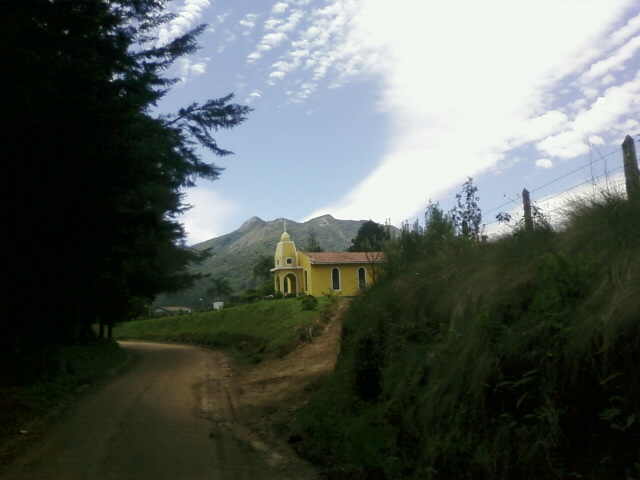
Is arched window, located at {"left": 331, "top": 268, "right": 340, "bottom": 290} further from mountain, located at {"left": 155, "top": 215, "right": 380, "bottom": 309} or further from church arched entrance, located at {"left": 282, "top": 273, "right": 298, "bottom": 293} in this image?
mountain, located at {"left": 155, "top": 215, "right": 380, "bottom": 309}

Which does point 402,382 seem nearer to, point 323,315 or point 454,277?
point 454,277

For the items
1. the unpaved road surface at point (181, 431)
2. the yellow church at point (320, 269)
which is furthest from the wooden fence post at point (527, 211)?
the yellow church at point (320, 269)

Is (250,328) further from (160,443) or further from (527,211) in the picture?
(527,211)

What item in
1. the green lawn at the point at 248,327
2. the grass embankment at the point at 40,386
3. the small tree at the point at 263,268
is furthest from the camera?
the small tree at the point at 263,268

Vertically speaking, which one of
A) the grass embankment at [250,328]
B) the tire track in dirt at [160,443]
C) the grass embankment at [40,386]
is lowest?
the tire track in dirt at [160,443]

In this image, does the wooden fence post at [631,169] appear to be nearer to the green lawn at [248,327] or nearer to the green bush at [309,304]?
the green lawn at [248,327]

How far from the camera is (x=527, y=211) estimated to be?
360 inches

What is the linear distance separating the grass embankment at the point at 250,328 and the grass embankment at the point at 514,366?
1567 centimetres

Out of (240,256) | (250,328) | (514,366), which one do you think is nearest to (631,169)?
(514,366)

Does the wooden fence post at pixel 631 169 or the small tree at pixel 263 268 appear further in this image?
the small tree at pixel 263 268

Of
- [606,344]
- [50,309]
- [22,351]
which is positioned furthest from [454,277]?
[22,351]

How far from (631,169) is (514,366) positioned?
Result: 2.73 meters

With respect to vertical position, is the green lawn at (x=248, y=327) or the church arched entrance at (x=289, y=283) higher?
the church arched entrance at (x=289, y=283)

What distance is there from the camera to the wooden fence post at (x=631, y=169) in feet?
22.9
